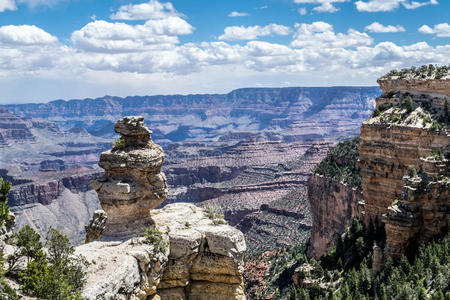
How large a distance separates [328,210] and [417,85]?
121 ft

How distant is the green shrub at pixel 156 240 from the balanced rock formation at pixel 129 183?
1.62 m

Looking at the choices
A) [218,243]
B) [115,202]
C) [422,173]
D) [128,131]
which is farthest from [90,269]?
[422,173]

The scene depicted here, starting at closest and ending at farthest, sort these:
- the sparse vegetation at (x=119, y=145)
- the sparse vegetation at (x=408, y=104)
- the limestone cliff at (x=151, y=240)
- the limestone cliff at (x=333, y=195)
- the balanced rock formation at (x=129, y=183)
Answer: the limestone cliff at (x=151, y=240) < the balanced rock formation at (x=129, y=183) < the sparse vegetation at (x=119, y=145) < the sparse vegetation at (x=408, y=104) < the limestone cliff at (x=333, y=195)

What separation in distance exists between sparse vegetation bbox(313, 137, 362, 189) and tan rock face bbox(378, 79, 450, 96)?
24926mm

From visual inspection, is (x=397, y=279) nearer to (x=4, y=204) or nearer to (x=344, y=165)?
(x=4, y=204)

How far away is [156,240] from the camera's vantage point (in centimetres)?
2597

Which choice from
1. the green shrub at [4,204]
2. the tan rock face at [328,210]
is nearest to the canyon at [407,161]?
the tan rock face at [328,210]

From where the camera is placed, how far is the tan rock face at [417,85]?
145 ft

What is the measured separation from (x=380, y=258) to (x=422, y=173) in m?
7.53

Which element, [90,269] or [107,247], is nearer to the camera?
[90,269]

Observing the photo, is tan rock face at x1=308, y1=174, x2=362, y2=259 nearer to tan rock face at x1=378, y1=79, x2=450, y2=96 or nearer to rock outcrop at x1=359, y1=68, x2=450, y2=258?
rock outcrop at x1=359, y1=68, x2=450, y2=258

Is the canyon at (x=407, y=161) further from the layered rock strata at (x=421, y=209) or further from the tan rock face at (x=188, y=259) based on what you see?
the tan rock face at (x=188, y=259)

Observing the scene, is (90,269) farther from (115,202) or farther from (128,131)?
(128,131)

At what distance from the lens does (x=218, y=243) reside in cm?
2691
